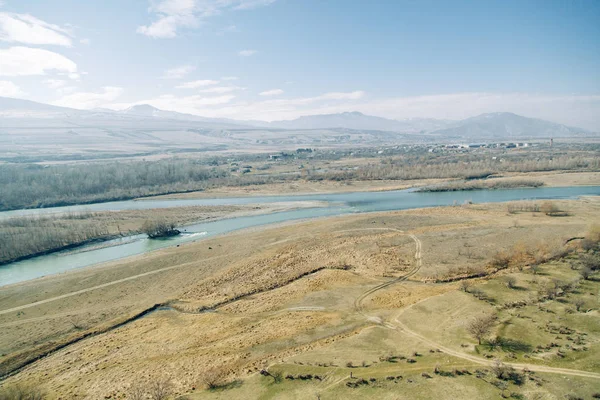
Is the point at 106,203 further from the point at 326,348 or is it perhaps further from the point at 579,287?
the point at 579,287

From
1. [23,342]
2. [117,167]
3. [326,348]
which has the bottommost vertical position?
[23,342]

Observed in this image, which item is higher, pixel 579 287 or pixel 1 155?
pixel 1 155

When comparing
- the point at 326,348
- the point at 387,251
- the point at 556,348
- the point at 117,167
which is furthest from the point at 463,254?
the point at 117,167

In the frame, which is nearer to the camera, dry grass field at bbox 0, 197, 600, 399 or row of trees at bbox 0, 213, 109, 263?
dry grass field at bbox 0, 197, 600, 399

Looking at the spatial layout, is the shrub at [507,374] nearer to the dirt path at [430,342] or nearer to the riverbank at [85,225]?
the dirt path at [430,342]

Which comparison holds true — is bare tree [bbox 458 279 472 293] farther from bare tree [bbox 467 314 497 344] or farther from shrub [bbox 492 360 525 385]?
shrub [bbox 492 360 525 385]

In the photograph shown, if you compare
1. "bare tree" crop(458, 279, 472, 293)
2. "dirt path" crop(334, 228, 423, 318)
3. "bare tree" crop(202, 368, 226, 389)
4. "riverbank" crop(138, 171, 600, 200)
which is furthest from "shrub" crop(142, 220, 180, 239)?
"bare tree" crop(458, 279, 472, 293)

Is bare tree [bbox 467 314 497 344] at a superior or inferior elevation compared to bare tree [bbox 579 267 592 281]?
inferior
